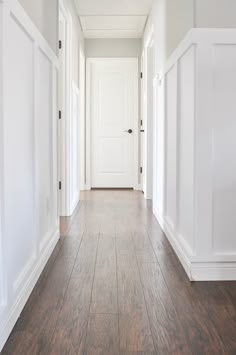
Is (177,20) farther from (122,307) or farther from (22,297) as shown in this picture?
(22,297)

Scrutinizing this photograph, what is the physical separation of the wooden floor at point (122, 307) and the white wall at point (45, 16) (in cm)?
142

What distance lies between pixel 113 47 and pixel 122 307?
508 centimetres

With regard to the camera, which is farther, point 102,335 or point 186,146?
point 186,146

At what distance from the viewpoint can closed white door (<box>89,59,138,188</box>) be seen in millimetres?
6273

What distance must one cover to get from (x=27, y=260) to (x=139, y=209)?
2.57 m

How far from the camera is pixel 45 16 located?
97.7 inches

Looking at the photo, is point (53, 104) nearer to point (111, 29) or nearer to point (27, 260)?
point (27, 260)

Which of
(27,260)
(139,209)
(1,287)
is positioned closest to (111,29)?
(139,209)

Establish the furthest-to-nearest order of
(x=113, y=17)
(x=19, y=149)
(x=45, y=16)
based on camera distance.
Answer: (x=113, y=17), (x=45, y=16), (x=19, y=149)

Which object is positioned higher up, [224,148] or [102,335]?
[224,148]

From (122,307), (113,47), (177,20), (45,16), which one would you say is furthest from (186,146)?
(113,47)

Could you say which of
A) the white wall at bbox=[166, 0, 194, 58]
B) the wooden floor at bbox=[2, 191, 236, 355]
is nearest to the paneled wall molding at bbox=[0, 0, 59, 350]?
the wooden floor at bbox=[2, 191, 236, 355]

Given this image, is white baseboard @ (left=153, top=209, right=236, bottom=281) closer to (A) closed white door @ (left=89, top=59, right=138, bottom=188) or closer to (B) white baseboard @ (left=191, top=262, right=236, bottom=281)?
(B) white baseboard @ (left=191, top=262, right=236, bottom=281)

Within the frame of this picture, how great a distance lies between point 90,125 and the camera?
6.28 meters
